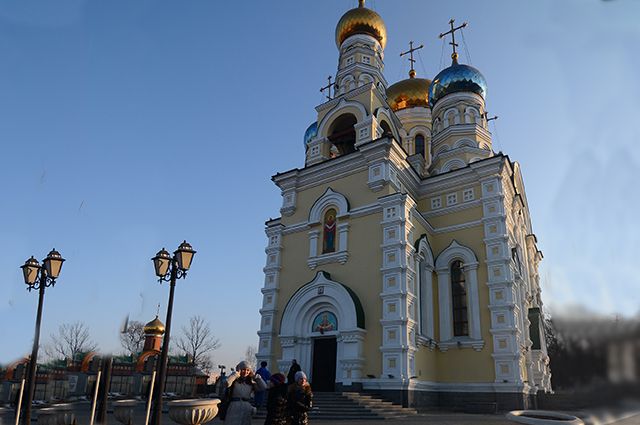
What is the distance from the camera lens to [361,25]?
2159cm

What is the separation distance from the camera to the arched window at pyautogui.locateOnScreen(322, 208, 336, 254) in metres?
16.2

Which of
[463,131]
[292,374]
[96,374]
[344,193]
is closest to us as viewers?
[292,374]

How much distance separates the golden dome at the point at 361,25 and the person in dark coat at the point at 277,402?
64.1 feet

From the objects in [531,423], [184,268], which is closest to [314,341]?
[184,268]

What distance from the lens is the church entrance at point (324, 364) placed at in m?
14.2

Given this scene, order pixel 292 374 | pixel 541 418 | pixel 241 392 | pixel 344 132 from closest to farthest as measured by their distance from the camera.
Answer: pixel 241 392 → pixel 541 418 → pixel 292 374 → pixel 344 132

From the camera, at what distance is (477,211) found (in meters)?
16.3

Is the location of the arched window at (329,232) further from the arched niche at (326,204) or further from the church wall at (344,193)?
the church wall at (344,193)

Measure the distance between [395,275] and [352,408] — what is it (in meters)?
4.17

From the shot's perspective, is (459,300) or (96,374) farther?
(459,300)

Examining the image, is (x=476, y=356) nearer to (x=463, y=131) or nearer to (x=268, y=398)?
(x=463, y=131)

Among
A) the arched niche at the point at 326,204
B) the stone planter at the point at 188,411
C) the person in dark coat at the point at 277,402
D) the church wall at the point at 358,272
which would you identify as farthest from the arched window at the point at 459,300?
the stone planter at the point at 188,411

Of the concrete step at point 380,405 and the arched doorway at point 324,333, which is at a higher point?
the arched doorway at point 324,333

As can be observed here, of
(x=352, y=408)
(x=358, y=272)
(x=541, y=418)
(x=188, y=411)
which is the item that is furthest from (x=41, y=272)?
(x=358, y=272)
